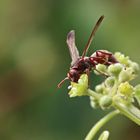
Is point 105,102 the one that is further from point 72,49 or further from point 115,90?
point 72,49

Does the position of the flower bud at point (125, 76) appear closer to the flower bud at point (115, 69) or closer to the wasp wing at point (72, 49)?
the flower bud at point (115, 69)

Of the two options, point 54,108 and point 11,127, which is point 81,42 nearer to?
point 54,108

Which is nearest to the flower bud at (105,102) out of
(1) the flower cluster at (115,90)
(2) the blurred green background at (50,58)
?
(1) the flower cluster at (115,90)

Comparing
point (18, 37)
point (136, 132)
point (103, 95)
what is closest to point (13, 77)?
point (18, 37)

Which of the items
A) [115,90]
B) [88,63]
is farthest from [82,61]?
[115,90]

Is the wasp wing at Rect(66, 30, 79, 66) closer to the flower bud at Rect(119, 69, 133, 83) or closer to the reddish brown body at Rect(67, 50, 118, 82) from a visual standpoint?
the reddish brown body at Rect(67, 50, 118, 82)

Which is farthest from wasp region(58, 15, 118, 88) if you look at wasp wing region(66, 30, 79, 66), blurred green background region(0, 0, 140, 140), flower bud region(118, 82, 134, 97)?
blurred green background region(0, 0, 140, 140)

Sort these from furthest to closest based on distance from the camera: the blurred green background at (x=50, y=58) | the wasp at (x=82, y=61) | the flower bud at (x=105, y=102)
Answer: the blurred green background at (x=50, y=58)
the wasp at (x=82, y=61)
the flower bud at (x=105, y=102)
